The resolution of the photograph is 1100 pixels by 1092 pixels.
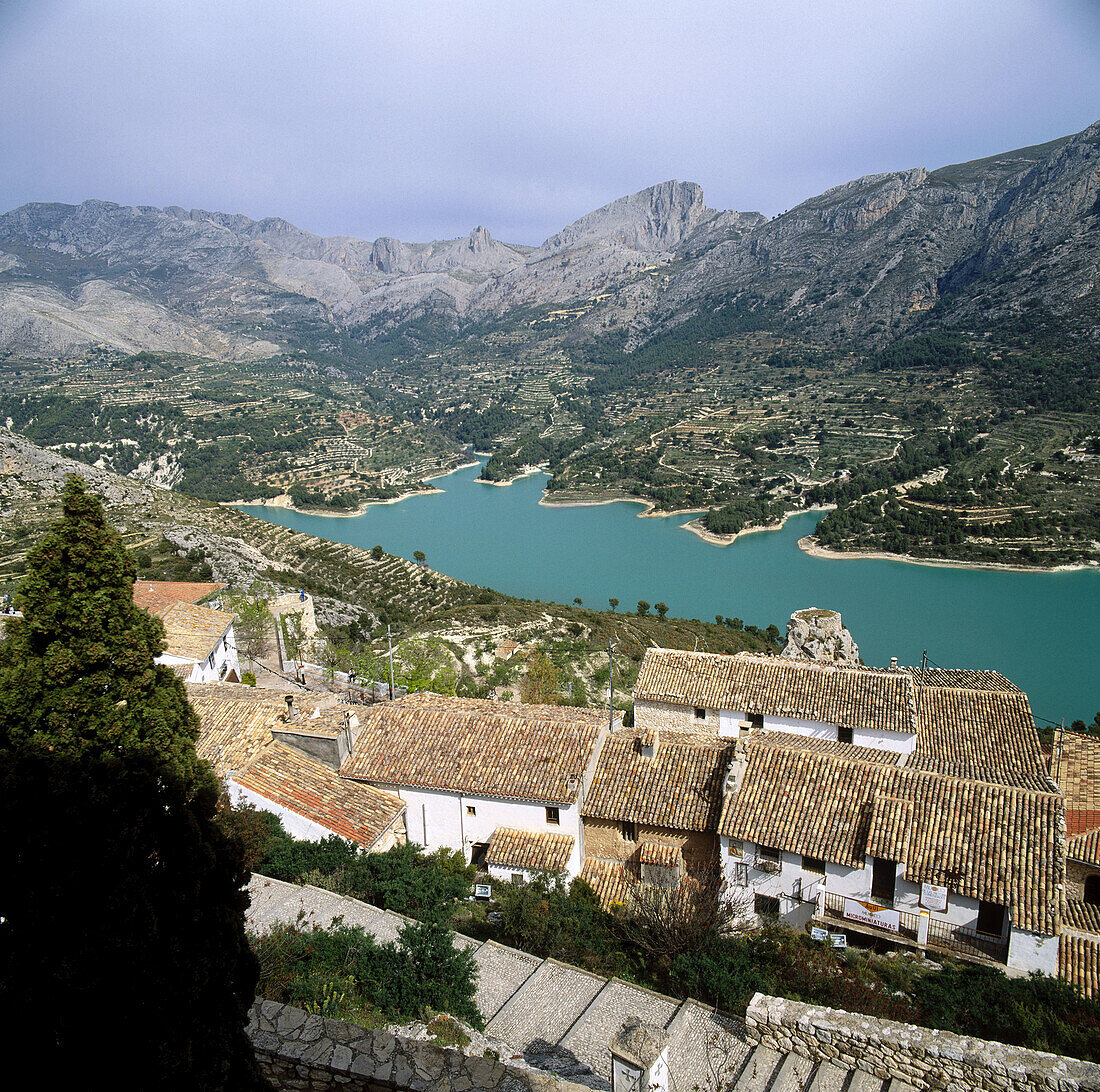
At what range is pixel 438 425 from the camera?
112688 millimetres

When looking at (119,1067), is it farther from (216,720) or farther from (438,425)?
(438,425)

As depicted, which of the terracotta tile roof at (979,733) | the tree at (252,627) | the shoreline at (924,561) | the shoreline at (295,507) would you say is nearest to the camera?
the terracotta tile roof at (979,733)

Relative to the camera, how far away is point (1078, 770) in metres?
12.6

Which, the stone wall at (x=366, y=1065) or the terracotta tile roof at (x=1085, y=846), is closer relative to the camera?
the stone wall at (x=366, y=1065)

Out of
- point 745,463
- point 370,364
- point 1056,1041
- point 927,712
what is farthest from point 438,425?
point 1056,1041

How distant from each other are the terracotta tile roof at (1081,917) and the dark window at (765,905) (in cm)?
310

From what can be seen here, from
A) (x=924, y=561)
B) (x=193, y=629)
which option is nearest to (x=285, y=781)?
(x=193, y=629)

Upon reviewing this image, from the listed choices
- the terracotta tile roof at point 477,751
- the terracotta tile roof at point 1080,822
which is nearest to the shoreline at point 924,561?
the terracotta tile roof at point 1080,822

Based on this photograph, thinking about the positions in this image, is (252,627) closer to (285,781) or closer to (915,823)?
(285,781)

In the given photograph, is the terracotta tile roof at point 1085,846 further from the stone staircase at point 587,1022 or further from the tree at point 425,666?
the tree at point 425,666

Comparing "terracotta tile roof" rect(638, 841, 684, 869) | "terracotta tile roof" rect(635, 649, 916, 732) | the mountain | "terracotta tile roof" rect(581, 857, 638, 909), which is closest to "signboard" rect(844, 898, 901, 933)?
"terracotta tile roof" rect(638, 841, 684, 869)

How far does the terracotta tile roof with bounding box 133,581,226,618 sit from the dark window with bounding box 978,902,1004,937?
14.9 m

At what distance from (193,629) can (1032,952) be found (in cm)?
1462

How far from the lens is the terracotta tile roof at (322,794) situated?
348 inches
